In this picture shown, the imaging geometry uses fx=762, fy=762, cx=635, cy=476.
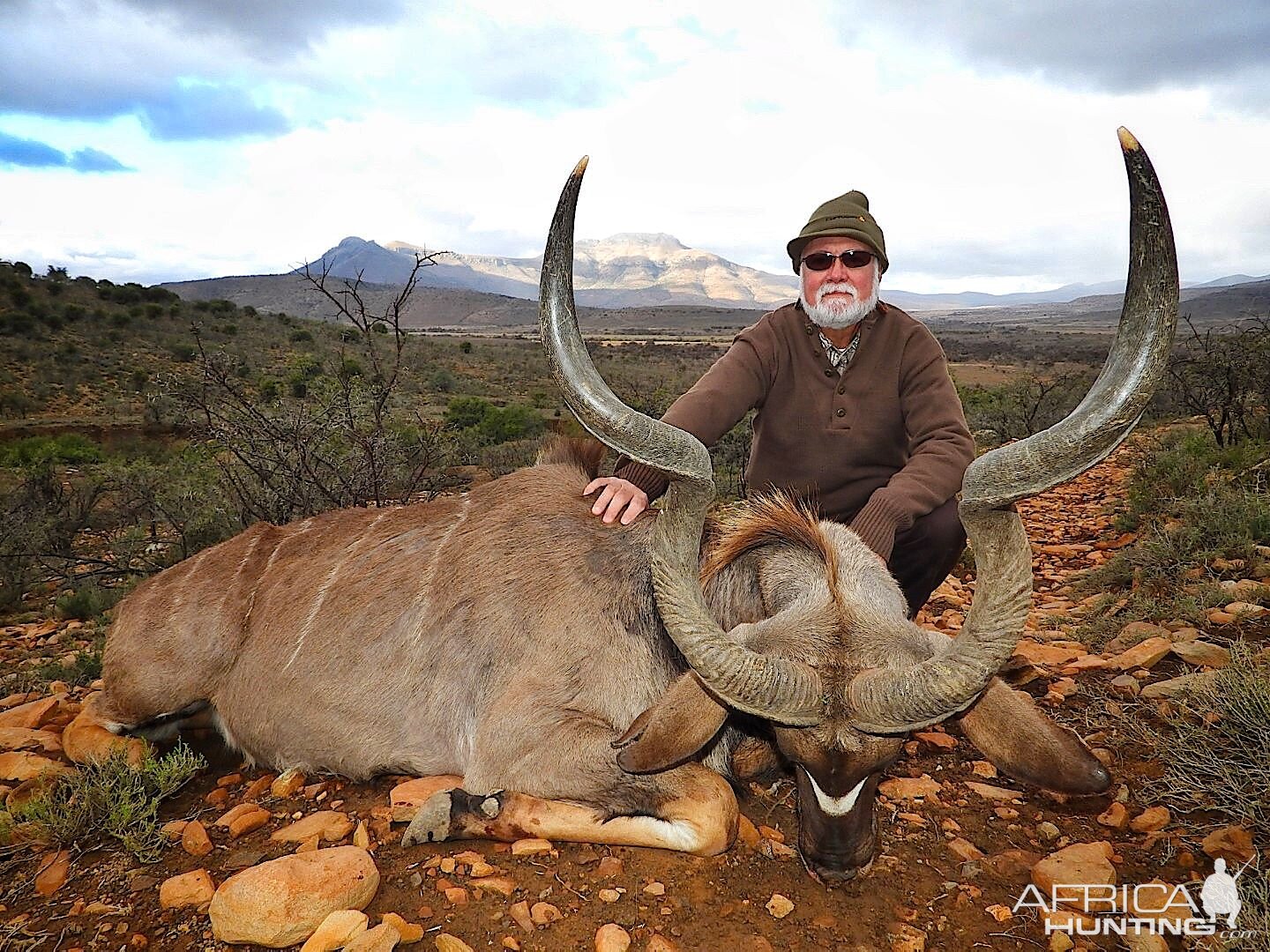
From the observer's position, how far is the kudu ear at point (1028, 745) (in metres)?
2.84

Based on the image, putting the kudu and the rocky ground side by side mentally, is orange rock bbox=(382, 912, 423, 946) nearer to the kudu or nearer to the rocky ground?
the rocky ground

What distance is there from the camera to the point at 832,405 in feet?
16.2

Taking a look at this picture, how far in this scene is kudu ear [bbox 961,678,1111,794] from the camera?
2836 mm

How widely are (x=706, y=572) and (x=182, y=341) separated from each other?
30.5 metres

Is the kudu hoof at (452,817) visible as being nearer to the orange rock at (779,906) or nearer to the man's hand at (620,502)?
the orange rock at (779,906)

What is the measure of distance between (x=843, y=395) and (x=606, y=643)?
2.34 m

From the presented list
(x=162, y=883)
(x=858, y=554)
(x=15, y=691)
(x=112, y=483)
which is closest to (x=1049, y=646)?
(x=858, y=554)

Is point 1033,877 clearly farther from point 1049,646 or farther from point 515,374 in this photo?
point 515,374

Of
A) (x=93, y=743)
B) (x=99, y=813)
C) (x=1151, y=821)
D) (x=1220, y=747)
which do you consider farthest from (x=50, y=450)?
(x=1220, y=747)

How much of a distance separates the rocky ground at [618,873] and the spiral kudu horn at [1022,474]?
0.80 m

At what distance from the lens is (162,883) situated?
3.11 m

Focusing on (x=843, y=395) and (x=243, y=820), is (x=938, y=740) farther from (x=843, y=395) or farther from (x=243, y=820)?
(x=243, y=820)

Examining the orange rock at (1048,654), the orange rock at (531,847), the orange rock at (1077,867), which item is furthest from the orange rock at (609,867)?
the orange rock at (1048,654)

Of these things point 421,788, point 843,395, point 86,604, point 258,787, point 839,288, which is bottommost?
point 86,604
